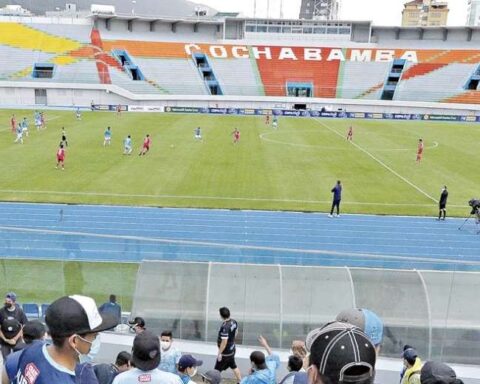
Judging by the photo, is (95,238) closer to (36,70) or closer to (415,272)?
(415,272)

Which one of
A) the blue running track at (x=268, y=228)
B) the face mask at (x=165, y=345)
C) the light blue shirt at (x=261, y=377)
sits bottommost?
the blue running track at (x=268, y=228)

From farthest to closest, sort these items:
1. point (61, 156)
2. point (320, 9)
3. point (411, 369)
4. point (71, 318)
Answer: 1. point (320, 9)
2. point (61, 156)
3. point (411, 369)
4. point (71, 318)

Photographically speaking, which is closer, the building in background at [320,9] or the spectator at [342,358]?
the spectator at [342,358]

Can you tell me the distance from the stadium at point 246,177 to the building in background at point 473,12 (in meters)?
90.2

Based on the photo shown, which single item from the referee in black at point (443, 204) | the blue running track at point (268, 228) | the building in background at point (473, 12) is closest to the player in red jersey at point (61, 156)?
the blue running track at point (268, 228)

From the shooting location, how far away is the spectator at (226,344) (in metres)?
6.27

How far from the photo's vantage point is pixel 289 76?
197ft

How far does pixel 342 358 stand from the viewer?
5.94ft

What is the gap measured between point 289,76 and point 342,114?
11359mm

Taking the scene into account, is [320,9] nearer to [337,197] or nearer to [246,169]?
[246,169]

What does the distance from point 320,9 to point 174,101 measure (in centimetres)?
6110

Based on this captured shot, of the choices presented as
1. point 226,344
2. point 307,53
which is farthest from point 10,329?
point 307,53

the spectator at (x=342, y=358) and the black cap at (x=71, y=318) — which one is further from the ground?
the spectator at (x=342, y=358)

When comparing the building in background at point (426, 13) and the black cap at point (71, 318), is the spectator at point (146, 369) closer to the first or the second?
the black cap at point (71, 318)
